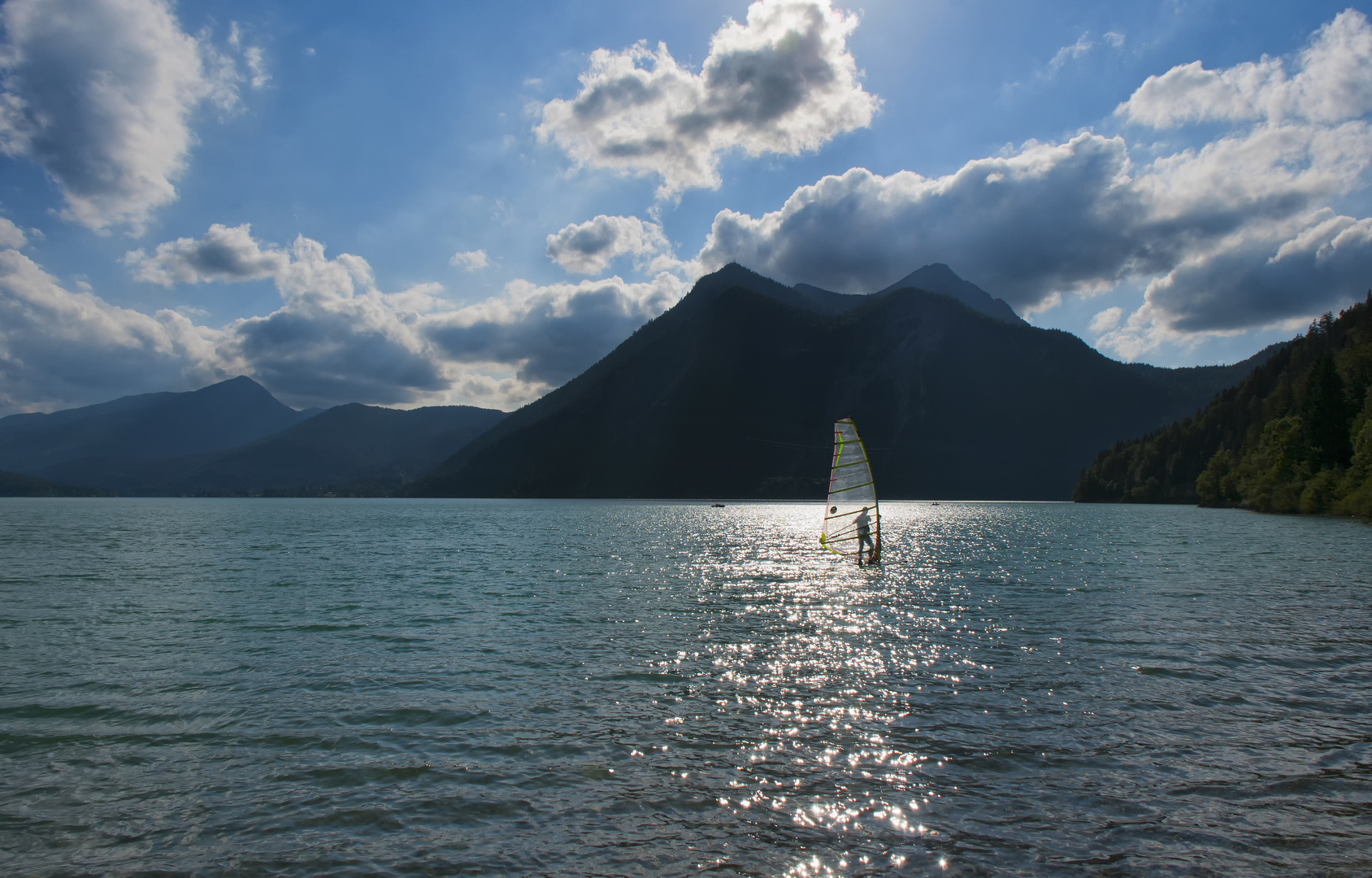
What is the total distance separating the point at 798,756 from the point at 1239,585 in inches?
1578

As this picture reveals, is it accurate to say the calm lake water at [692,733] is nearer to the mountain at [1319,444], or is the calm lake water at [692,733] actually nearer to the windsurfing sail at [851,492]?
the windsurfing sail at [851,492]

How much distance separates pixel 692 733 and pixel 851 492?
39.3 meters

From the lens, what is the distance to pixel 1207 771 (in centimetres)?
1387

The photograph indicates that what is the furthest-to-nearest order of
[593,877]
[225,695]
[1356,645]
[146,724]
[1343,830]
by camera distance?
[1356,645] → [225,695] → [146,724] → [1343,830] → [593,877]

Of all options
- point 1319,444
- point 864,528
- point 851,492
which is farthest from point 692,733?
point 1319,444

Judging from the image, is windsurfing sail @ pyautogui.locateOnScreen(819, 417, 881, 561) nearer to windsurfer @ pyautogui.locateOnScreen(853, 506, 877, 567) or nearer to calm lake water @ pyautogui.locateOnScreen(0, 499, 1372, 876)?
windsurfer @ pyautogui.locateOnScreen(853, 506, 877, 567)

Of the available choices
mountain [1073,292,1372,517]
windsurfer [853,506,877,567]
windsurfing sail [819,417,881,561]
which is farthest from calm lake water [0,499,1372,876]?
mountain [1073,292,1372,517]

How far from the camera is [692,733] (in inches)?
649

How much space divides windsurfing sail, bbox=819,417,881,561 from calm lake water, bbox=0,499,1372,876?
1127 centimetres

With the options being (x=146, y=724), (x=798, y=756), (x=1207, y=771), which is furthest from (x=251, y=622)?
(x=1207, y=771)

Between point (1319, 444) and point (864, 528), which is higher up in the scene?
point (1319, 444)

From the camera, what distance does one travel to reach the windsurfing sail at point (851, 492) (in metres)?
48.5

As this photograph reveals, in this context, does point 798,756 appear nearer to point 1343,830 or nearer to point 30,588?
point 1343,830

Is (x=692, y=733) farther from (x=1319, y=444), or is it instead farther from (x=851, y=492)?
(x=1319, y=444)
